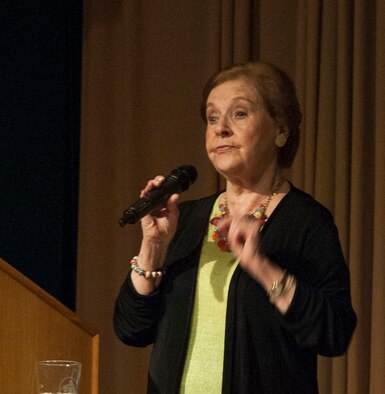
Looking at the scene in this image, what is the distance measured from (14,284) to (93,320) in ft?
6.80

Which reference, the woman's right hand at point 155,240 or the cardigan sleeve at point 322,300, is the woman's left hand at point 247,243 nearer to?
the cardigan sleeve at point 322,300

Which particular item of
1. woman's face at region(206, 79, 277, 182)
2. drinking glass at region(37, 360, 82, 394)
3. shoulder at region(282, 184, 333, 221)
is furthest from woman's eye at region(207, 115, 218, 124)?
drinking glass at region(37, 360, 82, 394)

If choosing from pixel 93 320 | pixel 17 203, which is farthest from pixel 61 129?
pixel 93 320

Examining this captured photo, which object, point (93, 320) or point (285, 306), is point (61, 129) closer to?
point (93, 320)

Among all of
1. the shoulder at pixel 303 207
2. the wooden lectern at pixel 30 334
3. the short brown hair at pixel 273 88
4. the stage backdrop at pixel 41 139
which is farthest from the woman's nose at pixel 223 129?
the stage backdrop at pixel 41 139

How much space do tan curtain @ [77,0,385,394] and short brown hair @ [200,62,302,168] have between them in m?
0.92

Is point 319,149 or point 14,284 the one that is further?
point 319,149

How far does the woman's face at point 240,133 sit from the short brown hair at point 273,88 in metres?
0.02

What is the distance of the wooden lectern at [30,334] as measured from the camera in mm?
1924

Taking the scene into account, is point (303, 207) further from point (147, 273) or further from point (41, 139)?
point (41, 139)

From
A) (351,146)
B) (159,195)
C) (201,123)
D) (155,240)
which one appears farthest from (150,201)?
(201,123)

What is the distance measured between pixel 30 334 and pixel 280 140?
2.52ft

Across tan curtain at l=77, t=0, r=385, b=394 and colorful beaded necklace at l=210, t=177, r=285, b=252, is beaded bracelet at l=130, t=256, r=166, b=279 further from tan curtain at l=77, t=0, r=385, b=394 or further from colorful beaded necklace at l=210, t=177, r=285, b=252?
tan curtain at l=77, t=0, r=385, b=394

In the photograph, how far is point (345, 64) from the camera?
311 centimetres
